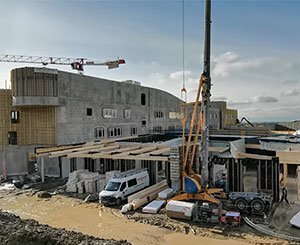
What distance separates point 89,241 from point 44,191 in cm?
1300

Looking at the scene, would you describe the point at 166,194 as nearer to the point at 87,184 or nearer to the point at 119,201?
the point at 119,201

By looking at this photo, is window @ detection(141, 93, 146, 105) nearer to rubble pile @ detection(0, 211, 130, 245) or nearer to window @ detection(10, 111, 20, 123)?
window @ detection(10, 111, 20, 123)

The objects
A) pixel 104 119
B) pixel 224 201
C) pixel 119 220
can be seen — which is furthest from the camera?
pixel 104 119

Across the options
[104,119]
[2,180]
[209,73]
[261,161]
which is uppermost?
[209,73]

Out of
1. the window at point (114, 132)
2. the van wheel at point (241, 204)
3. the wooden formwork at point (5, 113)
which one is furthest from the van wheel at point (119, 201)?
the window at point (114, 132)

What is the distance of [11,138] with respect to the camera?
31516mm

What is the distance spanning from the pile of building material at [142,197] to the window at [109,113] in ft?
62.4

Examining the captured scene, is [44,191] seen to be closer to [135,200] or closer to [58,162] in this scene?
[58,162]

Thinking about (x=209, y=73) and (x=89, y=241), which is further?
(x=209, y=73)

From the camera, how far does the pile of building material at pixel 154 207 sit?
16922 millimetres

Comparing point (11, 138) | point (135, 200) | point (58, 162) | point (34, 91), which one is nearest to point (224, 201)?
point (135, 200)

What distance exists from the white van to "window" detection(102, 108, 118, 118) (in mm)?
17653

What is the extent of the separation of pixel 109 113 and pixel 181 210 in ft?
83.5

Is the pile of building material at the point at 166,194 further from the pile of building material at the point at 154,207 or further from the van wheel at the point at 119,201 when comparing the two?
the van wheel at the point at 119,201
